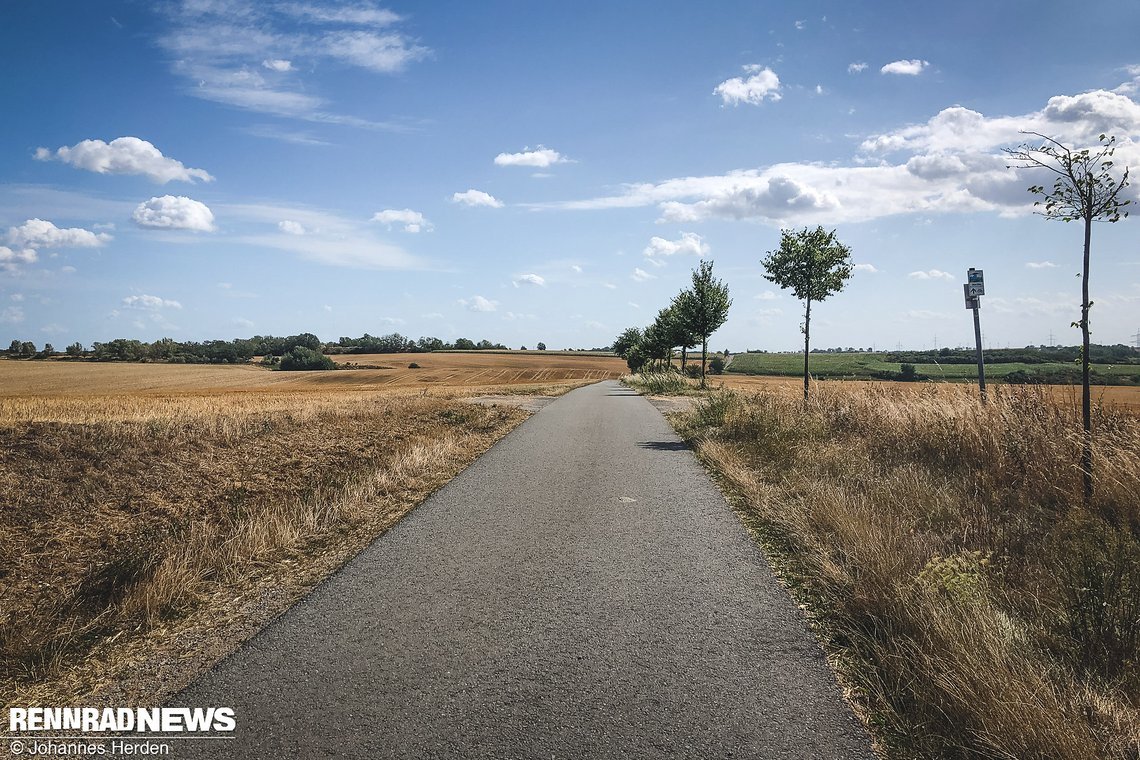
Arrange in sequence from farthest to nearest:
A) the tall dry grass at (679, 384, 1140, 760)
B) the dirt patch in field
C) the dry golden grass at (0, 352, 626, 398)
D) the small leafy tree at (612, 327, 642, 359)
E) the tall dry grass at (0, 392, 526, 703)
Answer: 1. the small leafy tree at (612, 327, 642, 359)
2. the dry golden grass at (0, 352, 626, 398)
3. the dirt patch in field
4. the tall dry grass at (0, 392, 526, 703)
5. the tall dry grass at (679, 384, 1140, 760)

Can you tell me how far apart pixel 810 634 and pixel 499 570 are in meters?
2.69

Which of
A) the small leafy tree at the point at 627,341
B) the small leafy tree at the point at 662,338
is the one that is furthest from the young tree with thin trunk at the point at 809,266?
the small leafy tree at the point at 627,341

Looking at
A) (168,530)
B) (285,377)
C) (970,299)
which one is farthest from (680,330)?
(285,377)

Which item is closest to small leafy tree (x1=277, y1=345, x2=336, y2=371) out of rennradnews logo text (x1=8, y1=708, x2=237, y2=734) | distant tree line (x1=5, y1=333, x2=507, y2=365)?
distant tree line (x1=5, y1=333, x2=507, y2=365)

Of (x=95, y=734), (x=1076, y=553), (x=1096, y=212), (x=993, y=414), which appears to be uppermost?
(x=1096, y=212)

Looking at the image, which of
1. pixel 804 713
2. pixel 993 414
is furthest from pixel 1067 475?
pixel 804 713

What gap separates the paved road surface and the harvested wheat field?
547mm

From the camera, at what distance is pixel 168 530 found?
7.45m

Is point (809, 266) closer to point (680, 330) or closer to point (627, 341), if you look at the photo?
point (680, 330)

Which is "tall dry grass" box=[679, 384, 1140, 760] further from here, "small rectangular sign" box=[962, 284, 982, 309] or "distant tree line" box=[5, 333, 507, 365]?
"distant tree line" box=[5, 333, 507, 365]

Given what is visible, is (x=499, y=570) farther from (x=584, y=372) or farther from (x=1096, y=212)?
(x=584, y=372)

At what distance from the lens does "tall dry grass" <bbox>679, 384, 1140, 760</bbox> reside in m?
3.12

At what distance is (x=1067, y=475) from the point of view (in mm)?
7223

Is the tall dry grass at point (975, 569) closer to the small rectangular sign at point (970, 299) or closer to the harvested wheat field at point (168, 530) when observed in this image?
the small rectangular sign at point (970, 299)
